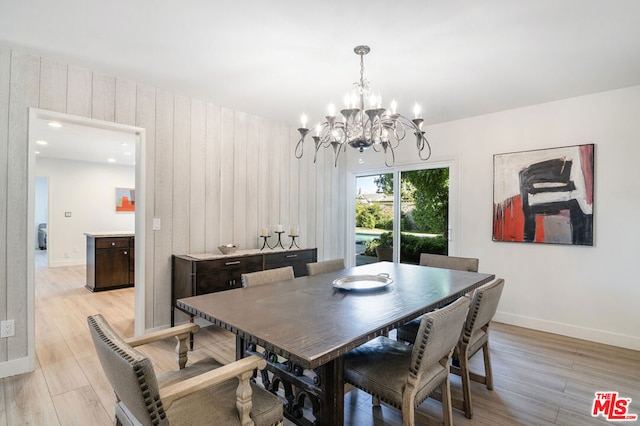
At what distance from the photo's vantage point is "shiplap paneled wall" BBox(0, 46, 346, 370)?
2545 millimetres

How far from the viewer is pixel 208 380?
3.90ft

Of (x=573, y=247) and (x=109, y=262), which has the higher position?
(x=573, y=247)

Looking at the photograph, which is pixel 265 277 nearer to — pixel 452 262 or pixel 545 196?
pixel 452 262

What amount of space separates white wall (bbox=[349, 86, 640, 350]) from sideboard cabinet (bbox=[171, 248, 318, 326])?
258cm

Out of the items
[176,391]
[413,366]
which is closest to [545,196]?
[413,366]

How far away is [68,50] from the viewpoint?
2.54 metres

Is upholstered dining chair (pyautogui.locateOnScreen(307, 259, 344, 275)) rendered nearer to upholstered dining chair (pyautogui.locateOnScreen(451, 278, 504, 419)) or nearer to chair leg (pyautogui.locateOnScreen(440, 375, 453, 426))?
upholstered dining chair (pyautogui.locateOnScreen(451, 278, 504, 419))

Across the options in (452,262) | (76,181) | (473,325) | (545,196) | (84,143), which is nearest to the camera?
(473,325)

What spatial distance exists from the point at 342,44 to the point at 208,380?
2279mm

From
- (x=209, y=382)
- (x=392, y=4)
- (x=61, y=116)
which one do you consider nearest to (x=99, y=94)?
(x=61, y=116)

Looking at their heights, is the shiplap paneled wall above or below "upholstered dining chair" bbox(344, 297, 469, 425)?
above

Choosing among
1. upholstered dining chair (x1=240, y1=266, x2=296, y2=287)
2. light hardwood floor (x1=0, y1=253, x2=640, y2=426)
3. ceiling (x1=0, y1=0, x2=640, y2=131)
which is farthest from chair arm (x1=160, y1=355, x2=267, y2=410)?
ceiling (x1=0, y1=0, x2=640, y2=131)

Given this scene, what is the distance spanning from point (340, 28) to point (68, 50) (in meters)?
2.14

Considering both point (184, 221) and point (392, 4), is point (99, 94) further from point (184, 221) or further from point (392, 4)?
point (392, 4)
